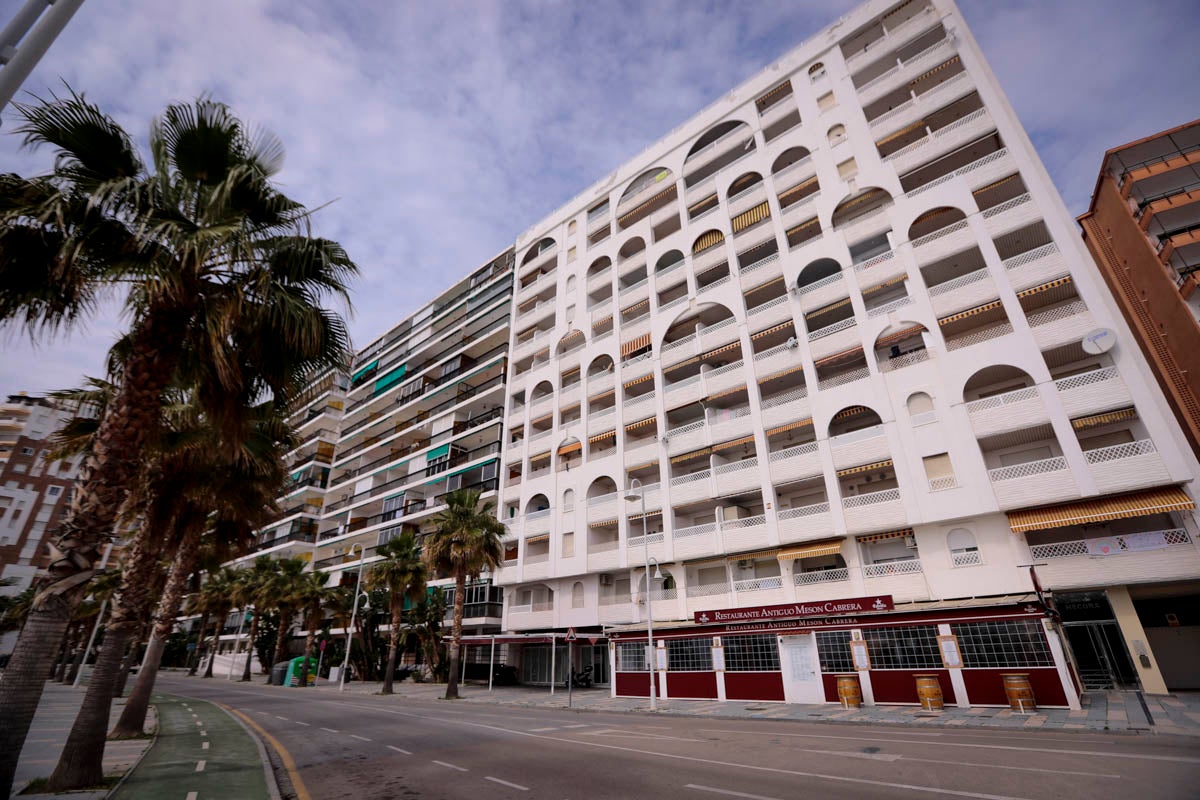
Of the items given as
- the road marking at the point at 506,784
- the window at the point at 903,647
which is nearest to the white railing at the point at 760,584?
the window at the point at 903,647

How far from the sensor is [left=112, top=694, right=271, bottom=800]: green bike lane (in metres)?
8.24

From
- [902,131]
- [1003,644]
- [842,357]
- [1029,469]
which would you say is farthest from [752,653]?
[902,131]

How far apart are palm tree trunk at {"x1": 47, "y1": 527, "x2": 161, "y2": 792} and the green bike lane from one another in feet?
2.24

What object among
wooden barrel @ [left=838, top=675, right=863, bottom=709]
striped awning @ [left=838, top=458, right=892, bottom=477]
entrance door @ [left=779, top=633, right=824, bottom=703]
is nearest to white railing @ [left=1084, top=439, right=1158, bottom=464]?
striped awning @ [left=838, top=458, right=892, bottom=477]

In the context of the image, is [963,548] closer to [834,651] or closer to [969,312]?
[834,651]

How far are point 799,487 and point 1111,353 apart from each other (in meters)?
12.7

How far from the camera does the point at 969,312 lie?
22.8 m

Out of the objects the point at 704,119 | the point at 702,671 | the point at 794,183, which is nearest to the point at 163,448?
the point at 702,671

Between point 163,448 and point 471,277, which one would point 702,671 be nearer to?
point 163,448

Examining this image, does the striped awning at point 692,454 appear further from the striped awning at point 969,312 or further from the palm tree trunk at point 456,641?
the palm tree trunk at point 456,641

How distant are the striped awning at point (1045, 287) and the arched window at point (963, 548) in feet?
32.9

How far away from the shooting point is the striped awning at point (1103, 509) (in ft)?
57.3

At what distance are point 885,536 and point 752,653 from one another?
7464 millimetres

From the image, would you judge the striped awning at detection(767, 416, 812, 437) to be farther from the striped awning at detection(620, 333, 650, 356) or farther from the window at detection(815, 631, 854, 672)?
the striped awning at detection(620, 333, 650, 356)
